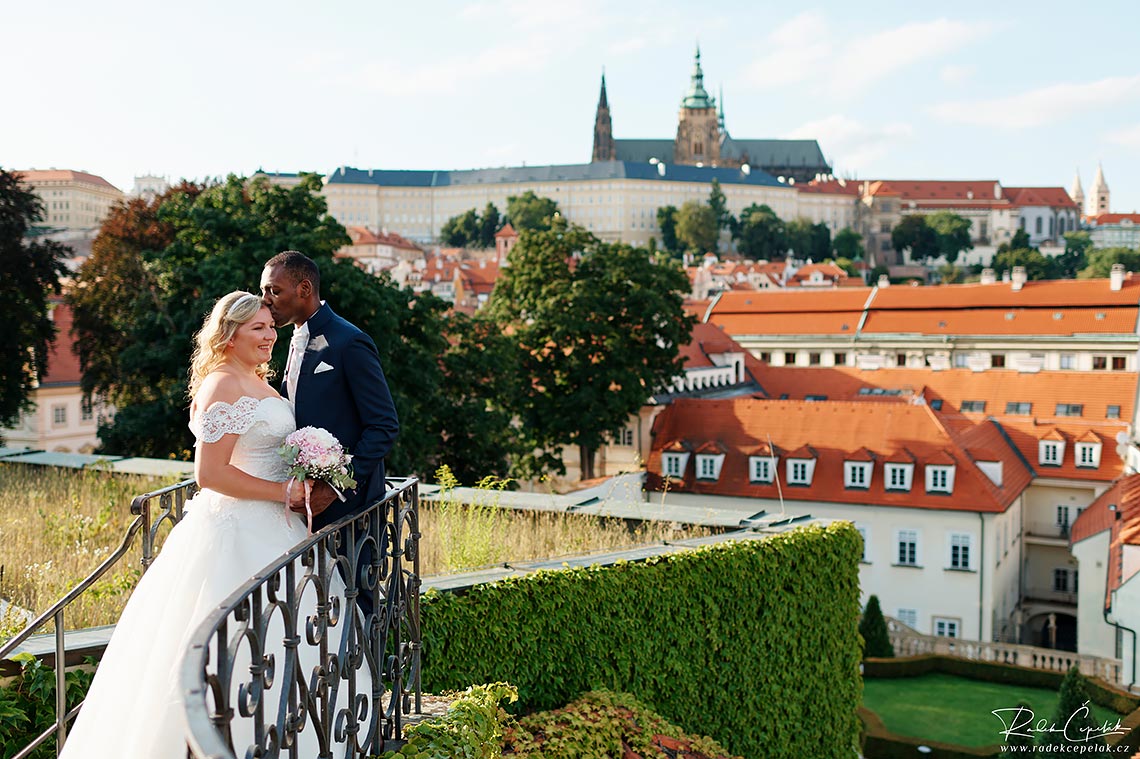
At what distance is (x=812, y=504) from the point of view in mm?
35844

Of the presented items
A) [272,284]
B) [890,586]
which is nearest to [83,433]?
[890,586]

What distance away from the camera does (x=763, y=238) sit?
156875 millimetres

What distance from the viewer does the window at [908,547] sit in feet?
113

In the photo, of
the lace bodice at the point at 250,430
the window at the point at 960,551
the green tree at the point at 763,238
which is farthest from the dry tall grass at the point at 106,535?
the green tree at the point at 763,238

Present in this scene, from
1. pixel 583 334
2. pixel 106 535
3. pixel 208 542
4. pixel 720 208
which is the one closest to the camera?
pixel 208 542

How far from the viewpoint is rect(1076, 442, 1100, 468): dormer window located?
3925 centimetres

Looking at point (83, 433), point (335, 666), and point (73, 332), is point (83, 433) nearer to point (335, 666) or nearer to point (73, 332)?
point (73, 332)

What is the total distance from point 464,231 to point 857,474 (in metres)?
134

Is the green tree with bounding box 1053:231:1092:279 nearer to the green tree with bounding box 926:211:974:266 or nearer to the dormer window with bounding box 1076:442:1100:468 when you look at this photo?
the green tree with bounding box 926:211:974:266

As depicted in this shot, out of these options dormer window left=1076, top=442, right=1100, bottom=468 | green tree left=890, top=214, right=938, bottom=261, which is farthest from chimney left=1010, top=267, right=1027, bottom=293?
green tree left=890, top=214, right=938, bottom=261

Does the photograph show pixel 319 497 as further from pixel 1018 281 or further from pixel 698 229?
pixel 698 229

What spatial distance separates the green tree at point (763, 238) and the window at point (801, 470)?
123 metres

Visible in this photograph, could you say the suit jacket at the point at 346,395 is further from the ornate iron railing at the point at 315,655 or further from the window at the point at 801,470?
the window at the point at 801,470

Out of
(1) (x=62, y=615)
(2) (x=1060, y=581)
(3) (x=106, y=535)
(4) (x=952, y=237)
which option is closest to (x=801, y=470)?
(2) (x=1060, y=581)
